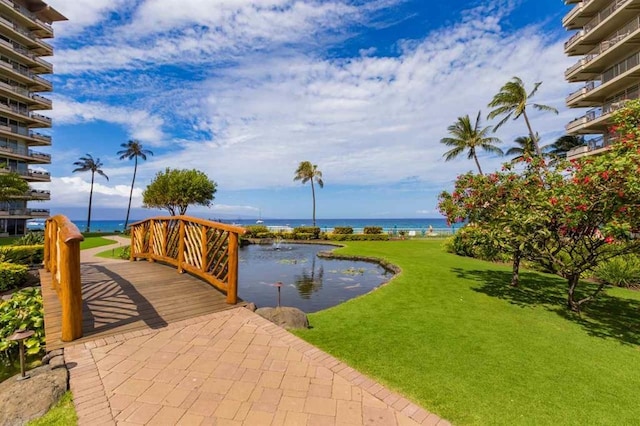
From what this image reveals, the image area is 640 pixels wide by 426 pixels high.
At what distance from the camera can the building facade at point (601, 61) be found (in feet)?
69.6

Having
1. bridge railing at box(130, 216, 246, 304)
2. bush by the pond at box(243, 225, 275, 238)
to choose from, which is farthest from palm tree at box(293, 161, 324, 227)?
bridge railing at box(130, 216, 246, 304)

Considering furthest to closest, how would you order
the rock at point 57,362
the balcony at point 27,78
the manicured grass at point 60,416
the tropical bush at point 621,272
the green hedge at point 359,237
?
the balcony at point 27,78 → the green hedge at point 359,237 → the tropical bush at point 621,272 → the rock at point 57,362 → the manicured grass at point 60,416

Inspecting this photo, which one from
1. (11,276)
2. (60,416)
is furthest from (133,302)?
(11,276)

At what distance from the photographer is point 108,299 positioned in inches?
249

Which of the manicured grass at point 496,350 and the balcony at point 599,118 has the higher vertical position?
the balcony at point 599,118

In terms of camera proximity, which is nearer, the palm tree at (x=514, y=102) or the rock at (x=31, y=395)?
the rock at (x=31, y=395)

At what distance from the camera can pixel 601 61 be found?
2394cm

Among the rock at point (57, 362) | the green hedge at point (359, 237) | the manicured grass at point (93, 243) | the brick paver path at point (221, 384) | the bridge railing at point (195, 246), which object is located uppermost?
the bridge railing at point (195, 246)

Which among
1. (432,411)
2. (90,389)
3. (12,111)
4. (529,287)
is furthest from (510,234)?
(12,111)

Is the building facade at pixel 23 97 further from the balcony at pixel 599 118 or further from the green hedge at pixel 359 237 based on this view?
the balcony at pixel 599 118

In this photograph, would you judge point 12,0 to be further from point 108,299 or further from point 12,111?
point 108,299

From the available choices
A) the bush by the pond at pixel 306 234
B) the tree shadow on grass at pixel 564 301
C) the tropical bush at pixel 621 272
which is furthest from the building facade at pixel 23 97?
the tropical bush at pixel 621 272

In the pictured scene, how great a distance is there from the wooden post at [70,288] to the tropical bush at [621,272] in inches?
562

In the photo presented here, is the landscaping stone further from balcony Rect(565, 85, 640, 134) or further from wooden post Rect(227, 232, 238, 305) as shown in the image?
balcony Rect(565, 85, 640, 134)
